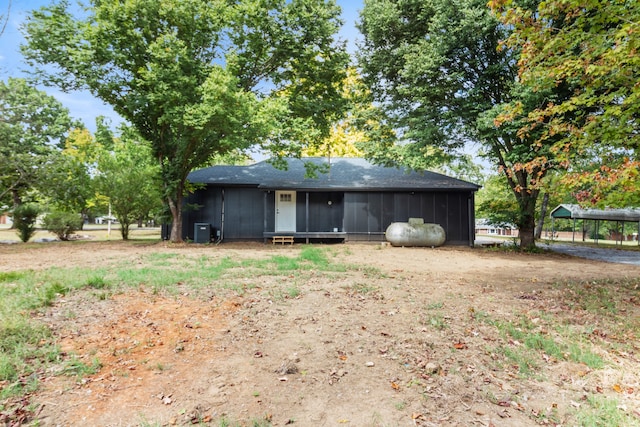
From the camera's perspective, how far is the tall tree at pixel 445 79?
10.8 m

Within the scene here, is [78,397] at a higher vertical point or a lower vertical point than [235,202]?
lower

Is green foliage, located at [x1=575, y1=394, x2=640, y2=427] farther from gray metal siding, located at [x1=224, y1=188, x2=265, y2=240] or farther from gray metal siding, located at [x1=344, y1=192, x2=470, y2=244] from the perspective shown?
gray metal siding, located at [x1=224, y1=188, x2=265, y2=240]

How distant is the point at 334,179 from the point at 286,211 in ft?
9.04

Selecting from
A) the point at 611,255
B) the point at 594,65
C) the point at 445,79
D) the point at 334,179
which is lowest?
the point at 611,255

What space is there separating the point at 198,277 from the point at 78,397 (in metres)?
3.59

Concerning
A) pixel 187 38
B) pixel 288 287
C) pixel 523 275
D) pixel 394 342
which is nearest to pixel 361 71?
pixel 187 38

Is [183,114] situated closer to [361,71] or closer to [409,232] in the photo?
[361,71]

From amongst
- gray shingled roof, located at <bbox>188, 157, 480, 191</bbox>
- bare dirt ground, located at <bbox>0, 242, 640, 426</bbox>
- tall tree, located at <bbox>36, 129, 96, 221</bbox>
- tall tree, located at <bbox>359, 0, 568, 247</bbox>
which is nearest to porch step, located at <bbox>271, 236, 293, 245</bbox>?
gray shingled roof, located at <bbox>188, 157, 480, 191</bbox>

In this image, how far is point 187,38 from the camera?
11.6 metres

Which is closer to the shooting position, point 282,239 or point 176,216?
point 176,216

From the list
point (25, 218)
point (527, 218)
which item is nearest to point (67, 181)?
point (25, 218)

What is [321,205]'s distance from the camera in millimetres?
15664

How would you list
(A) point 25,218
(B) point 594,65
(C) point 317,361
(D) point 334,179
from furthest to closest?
(D) point 334,179 < (A) point 25,218 < (B) point 594,65 < (C) point 317,361

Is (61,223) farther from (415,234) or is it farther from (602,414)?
(602,414)
